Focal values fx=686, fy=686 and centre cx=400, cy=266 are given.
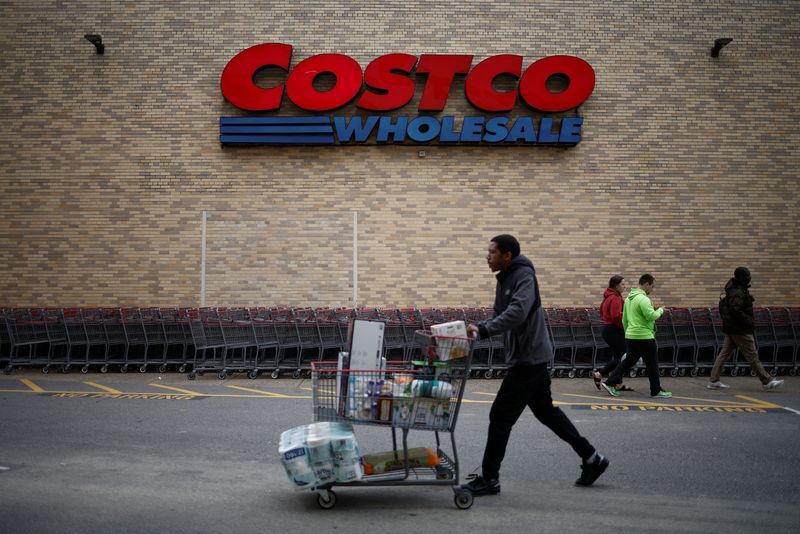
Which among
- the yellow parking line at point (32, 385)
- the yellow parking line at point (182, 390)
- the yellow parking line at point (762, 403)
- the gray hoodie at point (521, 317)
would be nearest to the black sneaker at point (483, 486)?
the gray hoodie at point (521, 317)

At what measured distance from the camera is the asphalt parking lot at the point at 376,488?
4.59 metres

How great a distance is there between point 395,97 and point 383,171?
64.0 inches

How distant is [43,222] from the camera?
50.0 ft

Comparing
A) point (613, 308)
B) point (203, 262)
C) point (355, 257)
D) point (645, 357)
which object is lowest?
point (645, 357)

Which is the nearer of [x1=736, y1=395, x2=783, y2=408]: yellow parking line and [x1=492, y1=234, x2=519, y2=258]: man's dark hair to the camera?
[x1=492, y1=234, x2=519, y2=258]: man's dark hair

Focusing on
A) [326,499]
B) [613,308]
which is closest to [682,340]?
[613,308]

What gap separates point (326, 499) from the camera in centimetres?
484

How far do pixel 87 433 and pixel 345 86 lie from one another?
9.86 meters

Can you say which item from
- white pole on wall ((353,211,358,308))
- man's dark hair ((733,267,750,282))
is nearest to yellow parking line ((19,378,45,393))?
white pole on wall ((353,211,358,308))

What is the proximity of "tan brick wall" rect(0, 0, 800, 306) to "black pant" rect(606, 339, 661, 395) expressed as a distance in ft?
16.9

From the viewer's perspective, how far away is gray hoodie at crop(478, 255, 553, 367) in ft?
16.2

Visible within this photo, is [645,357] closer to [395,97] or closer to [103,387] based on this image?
[395,97]

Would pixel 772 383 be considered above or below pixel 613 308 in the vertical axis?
below

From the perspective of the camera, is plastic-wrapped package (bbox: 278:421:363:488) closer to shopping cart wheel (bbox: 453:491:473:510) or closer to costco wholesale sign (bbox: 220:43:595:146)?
shopping cart wheel (bbox: 453:491:473:510)
